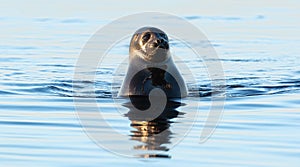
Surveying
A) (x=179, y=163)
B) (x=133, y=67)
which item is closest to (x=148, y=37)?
(x=133, y=67)

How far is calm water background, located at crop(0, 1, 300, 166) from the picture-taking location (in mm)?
7207

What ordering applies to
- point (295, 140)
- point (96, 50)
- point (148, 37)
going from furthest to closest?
point (96, 50), point (148, 37), point (295, 140)

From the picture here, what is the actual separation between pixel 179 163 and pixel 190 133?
1472mm

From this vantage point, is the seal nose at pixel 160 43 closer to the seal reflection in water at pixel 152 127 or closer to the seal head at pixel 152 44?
the seal head at pixel 152 44

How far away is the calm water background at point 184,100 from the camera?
7207 millimetres

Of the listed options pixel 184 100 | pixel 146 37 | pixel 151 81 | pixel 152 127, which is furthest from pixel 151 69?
pixel 152 127

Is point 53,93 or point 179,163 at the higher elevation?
point 53,93

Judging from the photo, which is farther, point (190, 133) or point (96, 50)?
point (96, 50)

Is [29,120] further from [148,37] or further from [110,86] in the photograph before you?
[110,86]

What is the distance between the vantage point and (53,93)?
1127 centimetres

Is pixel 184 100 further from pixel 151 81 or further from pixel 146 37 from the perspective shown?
pixel 146 37

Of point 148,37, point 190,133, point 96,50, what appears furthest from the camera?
point 96,50

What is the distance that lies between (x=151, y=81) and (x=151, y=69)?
0.27 metres

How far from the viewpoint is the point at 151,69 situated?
10.5 metres
